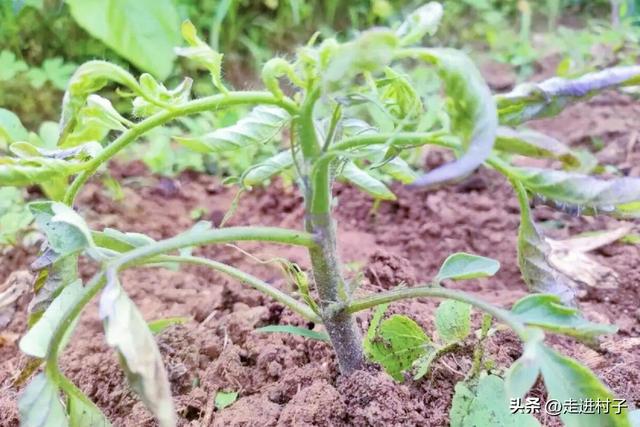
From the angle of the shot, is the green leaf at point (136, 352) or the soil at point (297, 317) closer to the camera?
the green leaf at point (136, 352)

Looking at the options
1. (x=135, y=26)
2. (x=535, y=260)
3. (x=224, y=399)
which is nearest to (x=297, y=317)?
(x=224, y=399)

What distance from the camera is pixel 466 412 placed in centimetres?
84

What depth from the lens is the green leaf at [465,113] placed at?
1.86 feet

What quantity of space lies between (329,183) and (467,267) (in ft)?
0.54

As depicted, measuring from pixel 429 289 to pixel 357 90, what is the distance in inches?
8.0

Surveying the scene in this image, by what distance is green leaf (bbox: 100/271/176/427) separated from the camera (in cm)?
58

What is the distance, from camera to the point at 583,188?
64 centimetres

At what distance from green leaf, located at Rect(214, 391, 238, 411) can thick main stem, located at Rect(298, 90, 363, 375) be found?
0.15 meters

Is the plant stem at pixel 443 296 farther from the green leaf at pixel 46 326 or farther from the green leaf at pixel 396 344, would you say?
the green leaf at pixel 46 326

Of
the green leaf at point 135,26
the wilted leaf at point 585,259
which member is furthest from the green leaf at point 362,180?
the green leaf at point 135,26

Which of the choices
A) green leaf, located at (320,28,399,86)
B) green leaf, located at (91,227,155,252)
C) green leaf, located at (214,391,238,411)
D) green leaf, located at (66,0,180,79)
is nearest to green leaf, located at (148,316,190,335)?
green leaf, located at (214,391,238,411)

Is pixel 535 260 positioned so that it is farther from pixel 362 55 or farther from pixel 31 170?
pixel 31 170

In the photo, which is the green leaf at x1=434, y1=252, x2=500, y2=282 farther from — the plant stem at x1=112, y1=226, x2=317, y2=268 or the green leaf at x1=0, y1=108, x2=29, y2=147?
the green leaf at x1=0, y1=108, x2=29, y2=147

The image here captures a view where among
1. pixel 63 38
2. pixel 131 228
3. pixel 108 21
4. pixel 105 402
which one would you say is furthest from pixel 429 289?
pixel 63 38
